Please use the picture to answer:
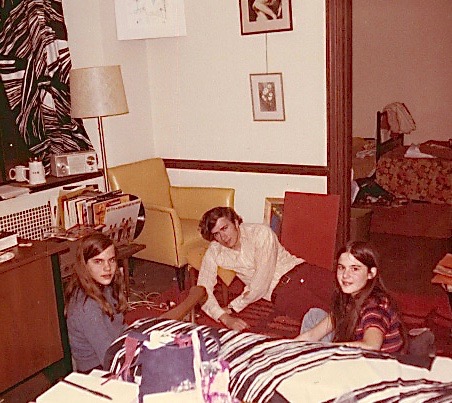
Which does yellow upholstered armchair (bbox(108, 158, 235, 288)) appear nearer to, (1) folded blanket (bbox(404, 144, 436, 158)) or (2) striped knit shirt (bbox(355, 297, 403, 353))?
(2) striped knit shirt (bbox(355, 297, 403, 353))

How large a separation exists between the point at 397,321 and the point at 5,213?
280 centimetres

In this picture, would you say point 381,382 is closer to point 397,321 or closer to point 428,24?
point 397,321

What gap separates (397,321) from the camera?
96.8 inches

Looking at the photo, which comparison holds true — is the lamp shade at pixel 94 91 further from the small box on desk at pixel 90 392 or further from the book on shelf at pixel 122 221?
the small box on desk at pixel 90 392

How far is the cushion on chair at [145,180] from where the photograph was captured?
4848 mm

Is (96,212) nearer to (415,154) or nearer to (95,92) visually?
(95,92)

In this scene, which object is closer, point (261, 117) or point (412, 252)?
point (261, 117)

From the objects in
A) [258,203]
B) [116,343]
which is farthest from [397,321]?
[258,203]

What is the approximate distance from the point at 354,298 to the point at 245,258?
1.35 meters

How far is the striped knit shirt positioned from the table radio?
2839mm

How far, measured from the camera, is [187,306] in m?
2.77

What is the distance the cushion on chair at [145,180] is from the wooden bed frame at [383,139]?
309 centimetres

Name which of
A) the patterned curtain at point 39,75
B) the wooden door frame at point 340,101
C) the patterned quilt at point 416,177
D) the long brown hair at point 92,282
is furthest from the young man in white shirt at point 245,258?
the patterned quilt at point 416,177

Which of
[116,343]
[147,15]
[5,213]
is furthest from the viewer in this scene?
[147,15]
